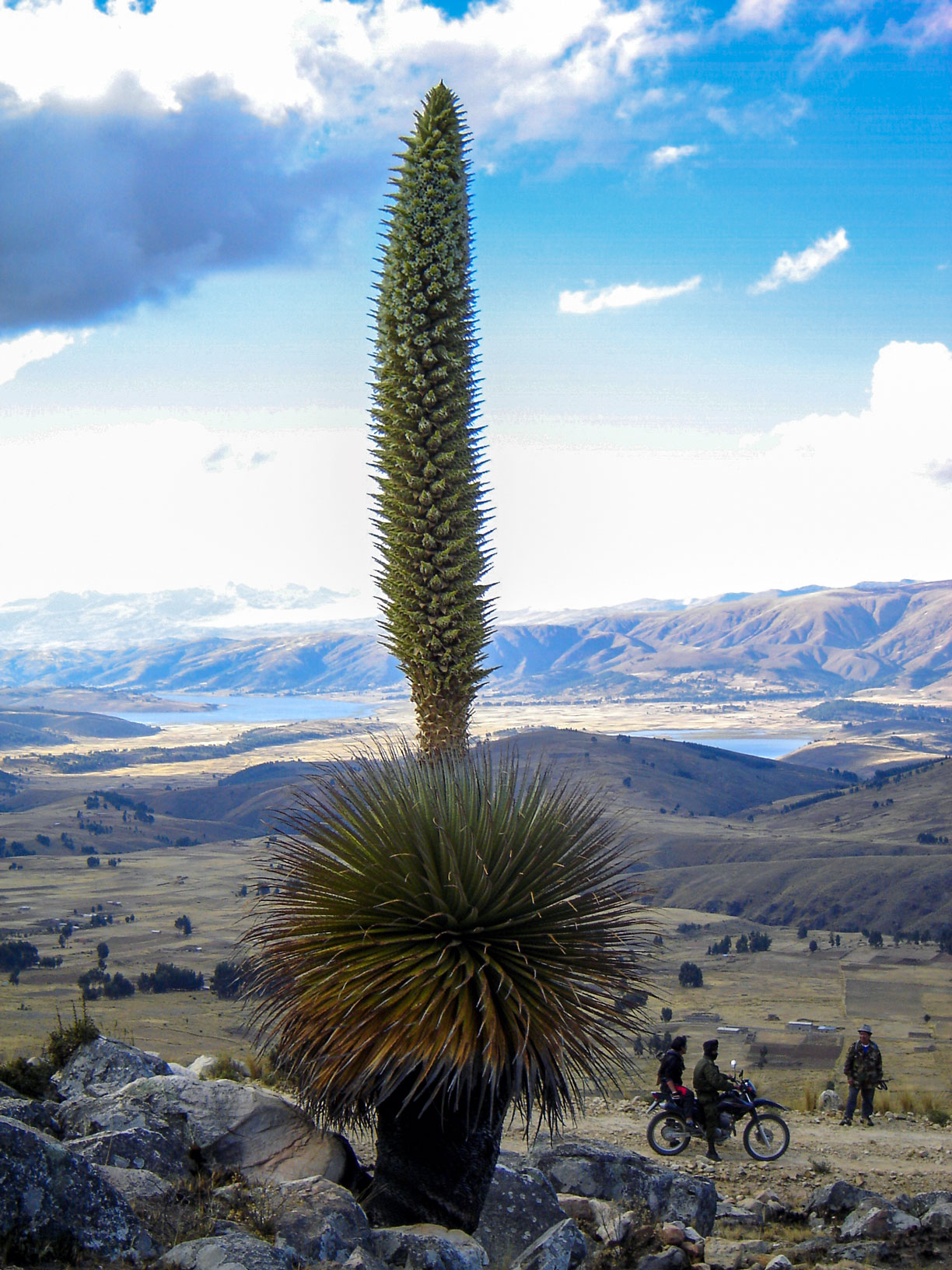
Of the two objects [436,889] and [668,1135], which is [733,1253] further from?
[668,1135]

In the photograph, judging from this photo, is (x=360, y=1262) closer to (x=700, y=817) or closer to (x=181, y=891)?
(x=181, y=891)

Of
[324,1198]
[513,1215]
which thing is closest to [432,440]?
[324,1198]

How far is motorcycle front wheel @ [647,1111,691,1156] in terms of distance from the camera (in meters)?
11.3

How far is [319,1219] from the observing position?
559cm

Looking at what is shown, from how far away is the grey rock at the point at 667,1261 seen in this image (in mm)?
7043

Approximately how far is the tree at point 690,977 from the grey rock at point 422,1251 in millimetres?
41680

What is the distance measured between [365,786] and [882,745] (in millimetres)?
191612

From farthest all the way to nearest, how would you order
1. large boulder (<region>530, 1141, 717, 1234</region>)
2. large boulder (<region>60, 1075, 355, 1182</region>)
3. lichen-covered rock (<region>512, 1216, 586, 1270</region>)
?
large boulder (<region>530, 1141, 717, 1234</region>) < large boulder (<region>60, 1075, 355, 1182</region>) < lichen-covered rock (<region>512, 1216, 586, 1270</region>)

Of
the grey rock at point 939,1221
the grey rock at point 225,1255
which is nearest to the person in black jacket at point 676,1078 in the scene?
the grey rock at point 939,1221

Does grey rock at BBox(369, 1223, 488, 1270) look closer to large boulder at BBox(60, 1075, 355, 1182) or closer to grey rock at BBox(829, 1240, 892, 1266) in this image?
large boulder at BBox(60, 1075, 355, 1182)

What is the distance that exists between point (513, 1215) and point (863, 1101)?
8.00 meters

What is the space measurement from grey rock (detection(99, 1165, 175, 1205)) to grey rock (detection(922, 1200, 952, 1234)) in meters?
6.19

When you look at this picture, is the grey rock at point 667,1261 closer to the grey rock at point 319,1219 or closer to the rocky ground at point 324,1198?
the rocky ground at point 324,1198

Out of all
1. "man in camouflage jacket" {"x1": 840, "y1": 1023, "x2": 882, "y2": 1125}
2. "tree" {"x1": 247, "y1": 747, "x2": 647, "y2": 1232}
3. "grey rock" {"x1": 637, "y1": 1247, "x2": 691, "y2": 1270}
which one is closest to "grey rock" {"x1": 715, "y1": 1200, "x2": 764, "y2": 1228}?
"grey rock" {"x1": 637, "y1": 1247, "x2": 691, "y2": 1270}
